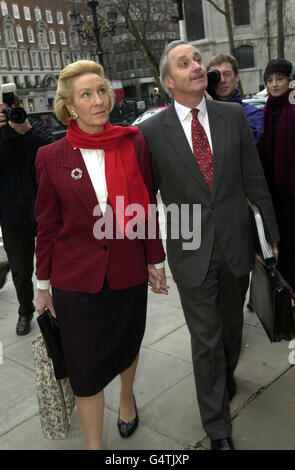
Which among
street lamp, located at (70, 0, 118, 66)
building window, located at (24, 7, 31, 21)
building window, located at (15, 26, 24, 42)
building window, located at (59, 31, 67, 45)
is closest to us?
street lamp, located at (70, 0, 118, 66)

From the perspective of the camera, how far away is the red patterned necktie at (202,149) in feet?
8.58

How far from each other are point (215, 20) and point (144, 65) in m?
39.3

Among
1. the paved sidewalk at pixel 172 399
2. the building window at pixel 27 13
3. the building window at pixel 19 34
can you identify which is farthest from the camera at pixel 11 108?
the building window at pixel 27 13

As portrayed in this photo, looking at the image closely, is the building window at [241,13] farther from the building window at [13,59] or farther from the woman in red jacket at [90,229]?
the woman in red jacket at [90,229]

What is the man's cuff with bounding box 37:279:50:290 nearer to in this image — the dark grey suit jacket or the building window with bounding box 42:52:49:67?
the dark grey suit jacket

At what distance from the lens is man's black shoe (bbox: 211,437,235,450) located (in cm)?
263

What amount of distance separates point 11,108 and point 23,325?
1950 mm

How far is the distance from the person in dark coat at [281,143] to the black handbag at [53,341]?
2.01m

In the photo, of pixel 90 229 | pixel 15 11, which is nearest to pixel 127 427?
pixel 90 229

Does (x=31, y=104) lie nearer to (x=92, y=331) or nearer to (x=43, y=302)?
(x=43, y=302)

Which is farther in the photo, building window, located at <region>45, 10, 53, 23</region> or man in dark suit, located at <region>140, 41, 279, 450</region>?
building window, located at <region>45, 10, 53, 23</region>

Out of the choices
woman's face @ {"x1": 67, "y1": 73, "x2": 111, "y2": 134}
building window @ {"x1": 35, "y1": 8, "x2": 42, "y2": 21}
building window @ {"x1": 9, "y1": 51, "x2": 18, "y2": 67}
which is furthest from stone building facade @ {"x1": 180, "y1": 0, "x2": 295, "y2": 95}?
building window @ {"x1": 35, "y1": 8, "x2": 42, "y2": 21}

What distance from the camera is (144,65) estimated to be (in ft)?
248
